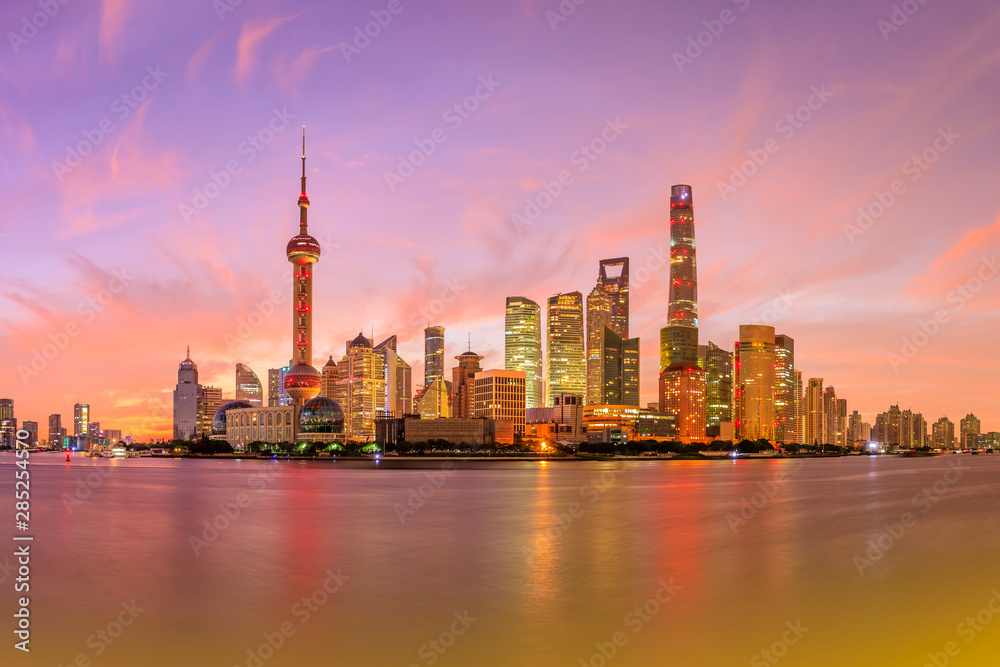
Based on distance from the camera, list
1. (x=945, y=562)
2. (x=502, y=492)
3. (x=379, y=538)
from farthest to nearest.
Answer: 1. (x=502, y=492)
2. (x=379, y=538)
3. (x=945, y=562)

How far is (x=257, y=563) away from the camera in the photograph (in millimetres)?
35594

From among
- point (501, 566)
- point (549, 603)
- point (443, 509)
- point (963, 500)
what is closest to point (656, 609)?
point (549, 603)

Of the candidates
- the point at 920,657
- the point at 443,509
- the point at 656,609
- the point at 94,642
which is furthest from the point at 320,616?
the point at 443,509

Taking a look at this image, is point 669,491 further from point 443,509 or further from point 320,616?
point 320,616

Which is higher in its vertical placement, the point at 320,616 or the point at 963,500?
the point at 320,616

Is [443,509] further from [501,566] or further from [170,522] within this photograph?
[501,566]

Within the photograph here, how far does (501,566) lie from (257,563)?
11.7 metres

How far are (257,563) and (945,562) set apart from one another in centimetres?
3482

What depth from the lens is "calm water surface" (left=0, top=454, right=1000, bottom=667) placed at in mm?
21672

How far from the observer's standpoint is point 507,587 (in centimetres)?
3031

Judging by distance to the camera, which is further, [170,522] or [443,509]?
[443,509]

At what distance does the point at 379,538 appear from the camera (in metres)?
44.7

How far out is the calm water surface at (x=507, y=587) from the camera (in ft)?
71.1

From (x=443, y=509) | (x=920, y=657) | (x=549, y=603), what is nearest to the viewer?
(x=920, y=657)
